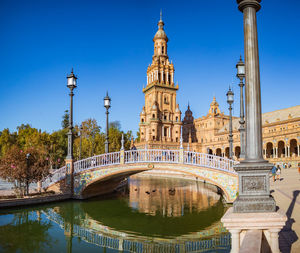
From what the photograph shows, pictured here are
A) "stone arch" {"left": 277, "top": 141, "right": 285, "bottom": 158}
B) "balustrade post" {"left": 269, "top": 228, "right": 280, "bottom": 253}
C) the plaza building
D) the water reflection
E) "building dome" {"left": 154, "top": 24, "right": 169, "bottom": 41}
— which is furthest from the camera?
"building dome" {"left": 154, "top": 24, "right": 169, "bottom": 41}

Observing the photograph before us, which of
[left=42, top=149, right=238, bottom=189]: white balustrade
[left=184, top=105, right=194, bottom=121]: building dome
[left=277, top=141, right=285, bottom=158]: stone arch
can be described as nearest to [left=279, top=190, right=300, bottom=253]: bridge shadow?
[left=42, top=149, right=238, bottom=189]: white balustrade

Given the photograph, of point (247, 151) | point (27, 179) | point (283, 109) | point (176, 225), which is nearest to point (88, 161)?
point (27, 179)

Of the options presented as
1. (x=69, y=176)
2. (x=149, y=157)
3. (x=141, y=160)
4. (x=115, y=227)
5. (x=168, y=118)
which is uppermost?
(x=168, y=118)

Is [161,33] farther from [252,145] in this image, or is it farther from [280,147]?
[252,145]

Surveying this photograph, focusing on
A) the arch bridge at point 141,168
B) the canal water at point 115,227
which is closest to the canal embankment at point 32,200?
the canal water at point 115,227

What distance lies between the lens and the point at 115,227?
12492mm

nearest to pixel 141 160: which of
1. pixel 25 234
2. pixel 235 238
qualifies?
pixel 25 234

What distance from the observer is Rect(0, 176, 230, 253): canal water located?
32.7ft

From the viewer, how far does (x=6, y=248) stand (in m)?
9.45

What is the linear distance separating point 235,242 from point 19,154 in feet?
47.1

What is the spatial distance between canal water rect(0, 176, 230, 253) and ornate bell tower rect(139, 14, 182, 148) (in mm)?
46945

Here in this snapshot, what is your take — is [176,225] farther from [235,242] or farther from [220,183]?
[235,242]

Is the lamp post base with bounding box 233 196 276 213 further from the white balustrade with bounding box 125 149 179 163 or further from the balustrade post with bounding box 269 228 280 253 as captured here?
the white balustrade with bounding box 125 149 179 163

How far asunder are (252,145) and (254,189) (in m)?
0.88
